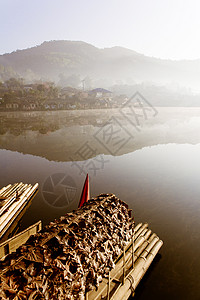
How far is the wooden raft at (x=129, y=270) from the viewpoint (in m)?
4.69

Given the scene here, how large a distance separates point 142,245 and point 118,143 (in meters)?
19.0

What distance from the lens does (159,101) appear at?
116 m

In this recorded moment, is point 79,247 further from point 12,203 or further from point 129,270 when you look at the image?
point 12,203

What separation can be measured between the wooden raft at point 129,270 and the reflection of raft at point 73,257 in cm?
3

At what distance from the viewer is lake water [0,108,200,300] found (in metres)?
6.71

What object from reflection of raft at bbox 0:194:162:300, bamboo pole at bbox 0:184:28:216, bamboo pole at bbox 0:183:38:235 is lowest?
bamboo pole at bbox 0:183:38:235

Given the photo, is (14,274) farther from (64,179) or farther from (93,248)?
(64,179)

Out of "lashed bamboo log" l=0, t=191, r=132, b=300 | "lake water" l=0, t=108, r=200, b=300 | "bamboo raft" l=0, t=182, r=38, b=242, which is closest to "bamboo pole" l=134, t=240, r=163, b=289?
"lake water" l=0, t=108, r=200, b=300

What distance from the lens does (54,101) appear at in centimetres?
5919

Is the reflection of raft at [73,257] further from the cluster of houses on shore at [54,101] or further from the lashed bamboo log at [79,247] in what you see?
the cluster of houses on shore at [54,101]

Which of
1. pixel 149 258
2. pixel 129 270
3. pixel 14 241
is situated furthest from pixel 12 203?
pixel 149 258

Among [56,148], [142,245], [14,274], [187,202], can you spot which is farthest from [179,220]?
[56,148]

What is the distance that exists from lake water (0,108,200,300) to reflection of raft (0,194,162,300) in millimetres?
1957

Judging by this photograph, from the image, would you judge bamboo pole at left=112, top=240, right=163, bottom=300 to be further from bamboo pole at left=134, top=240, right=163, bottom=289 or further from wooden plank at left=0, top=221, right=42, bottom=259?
wooden plank at left=0, top=221, right=42, bottom=259
